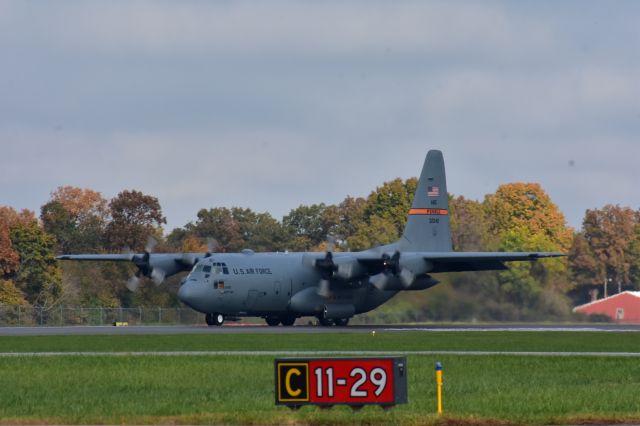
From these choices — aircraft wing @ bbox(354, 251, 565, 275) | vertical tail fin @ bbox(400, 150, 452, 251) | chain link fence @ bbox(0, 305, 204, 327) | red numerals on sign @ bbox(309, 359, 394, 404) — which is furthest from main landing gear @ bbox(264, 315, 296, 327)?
red numerals on sign @ bbox(309, 359, 394, 404)

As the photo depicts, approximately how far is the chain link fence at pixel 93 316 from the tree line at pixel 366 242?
479 centimetres

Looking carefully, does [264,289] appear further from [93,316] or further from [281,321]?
[93,316]

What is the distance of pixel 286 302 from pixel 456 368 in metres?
29.7

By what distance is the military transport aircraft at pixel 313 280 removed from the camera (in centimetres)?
5966

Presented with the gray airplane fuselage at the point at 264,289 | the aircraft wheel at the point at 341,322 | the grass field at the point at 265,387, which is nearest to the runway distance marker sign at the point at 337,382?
the grass field at the point at 265,387

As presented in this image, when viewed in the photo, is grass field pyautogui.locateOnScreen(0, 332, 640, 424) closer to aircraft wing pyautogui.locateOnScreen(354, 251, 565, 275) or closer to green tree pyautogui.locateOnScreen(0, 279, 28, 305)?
aircraft wing pyautogui.locateOnScreen(354, 251, 565, 275)

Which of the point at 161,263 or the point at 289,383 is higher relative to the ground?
the point at 161,263

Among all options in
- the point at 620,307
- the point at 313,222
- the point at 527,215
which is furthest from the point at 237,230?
the point at 620,307

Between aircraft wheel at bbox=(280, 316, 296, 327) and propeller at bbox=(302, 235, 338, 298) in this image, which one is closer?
propeller at bbox=(302, 235, 338, 298)

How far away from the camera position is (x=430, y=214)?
6669 centimetres

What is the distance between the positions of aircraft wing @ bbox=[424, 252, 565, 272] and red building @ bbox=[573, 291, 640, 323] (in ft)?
47.7

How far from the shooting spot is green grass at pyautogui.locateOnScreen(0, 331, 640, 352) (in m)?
41.0

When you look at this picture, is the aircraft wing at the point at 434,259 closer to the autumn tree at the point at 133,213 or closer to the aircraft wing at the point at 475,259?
the aircraft wing at the point at 475,259

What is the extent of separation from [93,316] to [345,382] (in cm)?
6096
